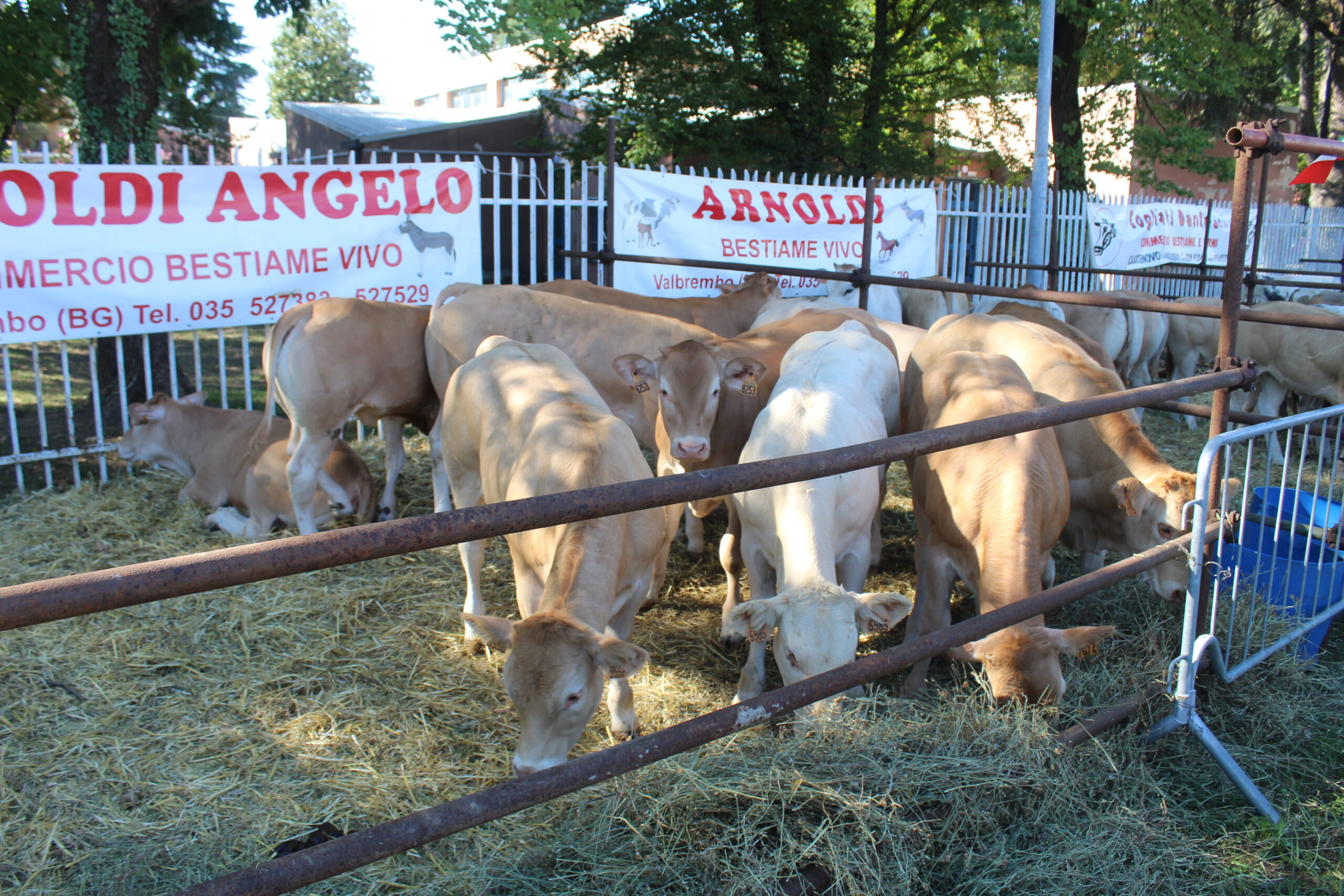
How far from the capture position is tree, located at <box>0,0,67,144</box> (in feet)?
30.7

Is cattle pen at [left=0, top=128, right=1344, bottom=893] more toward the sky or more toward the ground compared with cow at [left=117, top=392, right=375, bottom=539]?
more toward the sky

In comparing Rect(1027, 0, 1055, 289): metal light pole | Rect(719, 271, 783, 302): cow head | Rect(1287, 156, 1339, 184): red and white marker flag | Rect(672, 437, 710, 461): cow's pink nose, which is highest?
Rect(1027, 0, 1055, 289): metal light pole

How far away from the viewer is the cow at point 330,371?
5746 millimetres

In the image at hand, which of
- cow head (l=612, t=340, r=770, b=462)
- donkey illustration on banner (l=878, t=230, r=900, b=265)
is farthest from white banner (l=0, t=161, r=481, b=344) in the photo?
donkey illustration on banner (l=878, t=230, r=900, b=265)

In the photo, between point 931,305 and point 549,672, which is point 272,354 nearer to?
point 549,672

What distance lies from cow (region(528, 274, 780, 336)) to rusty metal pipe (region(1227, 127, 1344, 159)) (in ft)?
14.0

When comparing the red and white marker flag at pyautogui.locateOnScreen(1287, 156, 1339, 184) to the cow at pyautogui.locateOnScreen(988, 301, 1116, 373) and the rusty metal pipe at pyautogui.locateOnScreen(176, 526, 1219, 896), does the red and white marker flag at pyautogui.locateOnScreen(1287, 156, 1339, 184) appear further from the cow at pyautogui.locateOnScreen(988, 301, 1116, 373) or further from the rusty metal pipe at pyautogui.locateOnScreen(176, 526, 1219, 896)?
the cow at pyautogui.locateOnScreen(988, 301, 1116, 373)

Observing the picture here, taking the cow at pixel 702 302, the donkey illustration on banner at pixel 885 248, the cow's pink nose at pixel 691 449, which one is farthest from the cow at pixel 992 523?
the donkey illustration on banner at pixel 885 248

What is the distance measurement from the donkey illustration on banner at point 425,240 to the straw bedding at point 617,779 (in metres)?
3.20

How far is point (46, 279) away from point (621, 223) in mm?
4347

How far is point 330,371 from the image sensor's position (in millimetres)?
5777

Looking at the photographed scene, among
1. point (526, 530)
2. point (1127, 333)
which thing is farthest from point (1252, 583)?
point (1127, 333)

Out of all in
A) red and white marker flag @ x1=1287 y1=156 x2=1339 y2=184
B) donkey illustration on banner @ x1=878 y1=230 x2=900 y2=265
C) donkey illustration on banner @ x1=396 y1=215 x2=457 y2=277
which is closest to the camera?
red and white marker flag @ x1=1287 y1=156 x2=1339 y2=184

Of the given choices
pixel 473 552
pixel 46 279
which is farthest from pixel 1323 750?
pixel 46 279
